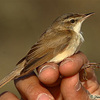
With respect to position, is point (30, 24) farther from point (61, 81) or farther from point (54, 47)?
point (61, 81)

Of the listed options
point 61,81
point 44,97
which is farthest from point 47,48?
point 44,97

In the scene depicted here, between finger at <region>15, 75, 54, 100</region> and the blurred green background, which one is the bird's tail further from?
the blurred green background

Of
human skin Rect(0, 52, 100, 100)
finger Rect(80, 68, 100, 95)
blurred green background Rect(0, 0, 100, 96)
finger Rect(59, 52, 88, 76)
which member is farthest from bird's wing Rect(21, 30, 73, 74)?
blurred green background Rect(0, 0, 100, 96)

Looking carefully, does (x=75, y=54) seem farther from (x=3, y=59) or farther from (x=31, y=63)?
(x=3, y=59)

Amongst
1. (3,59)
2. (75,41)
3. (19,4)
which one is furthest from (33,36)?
(75,41)

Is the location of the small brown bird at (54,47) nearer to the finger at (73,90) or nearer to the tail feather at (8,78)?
the tail feather at (8,78)

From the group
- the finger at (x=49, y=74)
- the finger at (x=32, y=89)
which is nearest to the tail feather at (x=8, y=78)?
the finger at (x=32, y=89)
